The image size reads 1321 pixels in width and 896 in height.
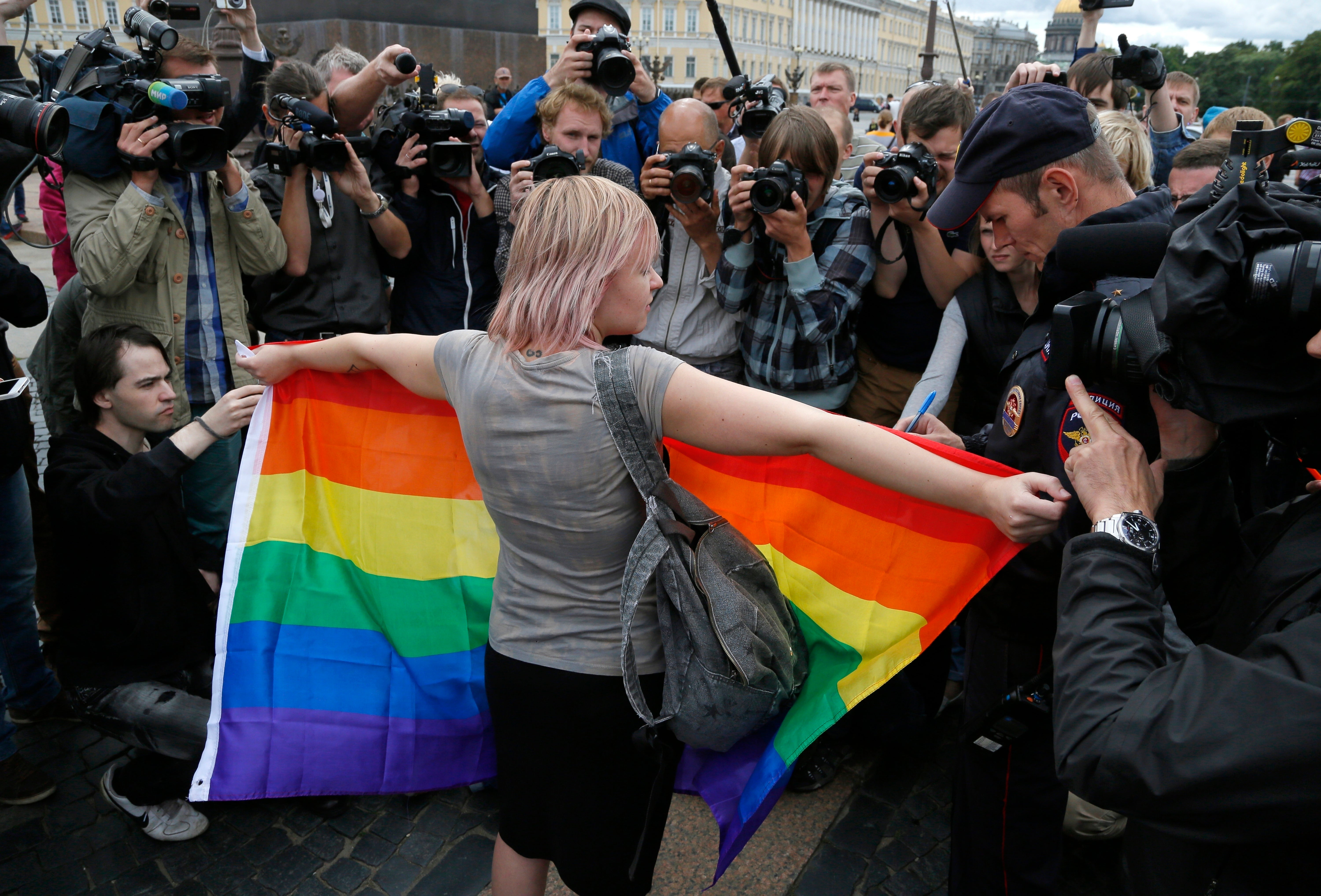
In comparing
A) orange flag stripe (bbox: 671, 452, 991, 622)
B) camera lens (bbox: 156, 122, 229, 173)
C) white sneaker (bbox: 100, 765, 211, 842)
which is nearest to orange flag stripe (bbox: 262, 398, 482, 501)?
orange flag stripe (bbox: 671, 452, 991, 622)

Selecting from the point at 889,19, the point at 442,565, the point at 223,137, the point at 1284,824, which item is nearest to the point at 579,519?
the point at 442,565

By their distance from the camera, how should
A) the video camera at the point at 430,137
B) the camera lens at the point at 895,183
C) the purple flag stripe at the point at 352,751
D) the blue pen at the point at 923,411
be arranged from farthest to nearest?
the video camera at the point at 430,137, the camera lens at the point at 895,183, the purple flag stripe at the point at 352,751, the blue pen at the point at 923,411

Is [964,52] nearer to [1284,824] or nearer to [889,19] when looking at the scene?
[889,19]

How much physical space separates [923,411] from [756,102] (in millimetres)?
2460

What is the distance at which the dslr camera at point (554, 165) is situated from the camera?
3.74 m

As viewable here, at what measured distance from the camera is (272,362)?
275cm

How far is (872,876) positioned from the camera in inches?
108

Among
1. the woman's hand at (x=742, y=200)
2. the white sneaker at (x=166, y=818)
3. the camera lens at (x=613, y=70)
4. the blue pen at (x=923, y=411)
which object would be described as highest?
the camera lens at (x=613, y=70)

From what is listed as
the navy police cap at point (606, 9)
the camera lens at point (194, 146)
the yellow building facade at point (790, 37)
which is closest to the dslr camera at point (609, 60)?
the navy police cap at point (606, 9)

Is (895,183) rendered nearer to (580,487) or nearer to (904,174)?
(904,174)

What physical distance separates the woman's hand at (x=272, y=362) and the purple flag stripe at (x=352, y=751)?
3.46ft

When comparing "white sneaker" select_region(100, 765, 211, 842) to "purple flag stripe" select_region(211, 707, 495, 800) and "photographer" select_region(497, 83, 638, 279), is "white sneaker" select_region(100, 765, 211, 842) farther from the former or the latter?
"photographer" select_region(497, 83, 638, 279)

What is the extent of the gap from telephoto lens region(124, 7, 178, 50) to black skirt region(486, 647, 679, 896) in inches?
116

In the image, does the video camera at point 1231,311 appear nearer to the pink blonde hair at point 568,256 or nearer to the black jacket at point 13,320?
the pink blonde hair at point 568,256
